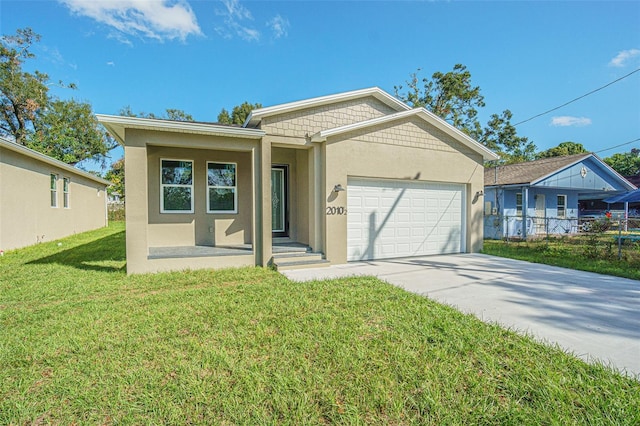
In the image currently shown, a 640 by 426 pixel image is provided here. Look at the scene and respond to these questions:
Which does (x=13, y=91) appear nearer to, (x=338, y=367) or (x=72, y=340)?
(x=72, y=340)

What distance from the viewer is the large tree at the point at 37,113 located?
21.1 meters

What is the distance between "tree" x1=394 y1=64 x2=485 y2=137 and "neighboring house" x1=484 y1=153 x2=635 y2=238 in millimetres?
8550

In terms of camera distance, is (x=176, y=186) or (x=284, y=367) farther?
(x=176, y=186)

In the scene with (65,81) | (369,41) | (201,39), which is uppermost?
(65,81)

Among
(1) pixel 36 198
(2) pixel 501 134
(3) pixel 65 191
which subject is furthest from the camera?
(2) pixel 501 134

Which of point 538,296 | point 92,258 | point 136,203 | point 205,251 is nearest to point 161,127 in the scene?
point 136,203

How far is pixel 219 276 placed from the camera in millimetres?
6387

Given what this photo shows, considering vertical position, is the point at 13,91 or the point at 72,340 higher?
the point at 13,91

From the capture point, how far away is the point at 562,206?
17.7m

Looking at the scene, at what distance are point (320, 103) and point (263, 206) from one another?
3313 mm

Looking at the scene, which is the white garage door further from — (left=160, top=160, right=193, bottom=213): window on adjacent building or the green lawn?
(left=160, top=160, right=193, bottom=213): window on adjacent building

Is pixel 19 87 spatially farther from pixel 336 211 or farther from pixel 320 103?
pixel 336 211

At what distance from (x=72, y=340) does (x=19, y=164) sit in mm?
10664

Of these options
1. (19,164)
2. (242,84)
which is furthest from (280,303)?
(242,84)
